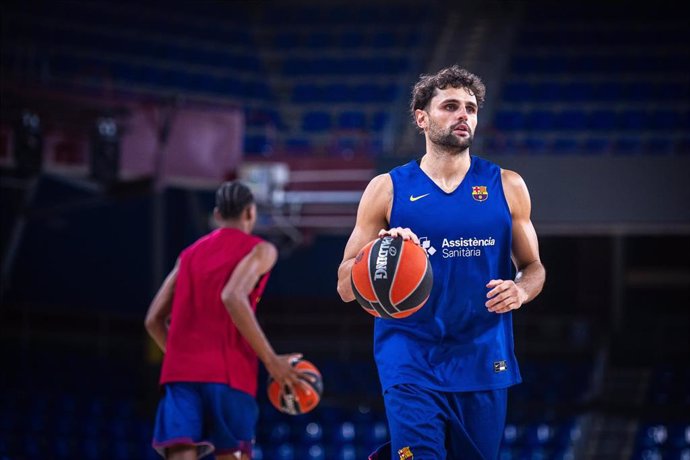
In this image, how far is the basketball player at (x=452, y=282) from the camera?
3861 mm

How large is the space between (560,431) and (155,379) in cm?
574

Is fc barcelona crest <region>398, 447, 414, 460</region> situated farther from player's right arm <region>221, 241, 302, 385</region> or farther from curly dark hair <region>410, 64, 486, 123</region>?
curly dark hair <region>410, 64, 486, 123</region>

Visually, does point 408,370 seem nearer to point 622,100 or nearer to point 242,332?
point 242,332

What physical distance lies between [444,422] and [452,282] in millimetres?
573

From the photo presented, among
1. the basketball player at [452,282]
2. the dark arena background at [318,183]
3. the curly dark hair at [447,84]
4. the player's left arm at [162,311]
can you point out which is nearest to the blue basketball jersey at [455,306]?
the basketball player at [452,282]

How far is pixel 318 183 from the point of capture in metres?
13.2

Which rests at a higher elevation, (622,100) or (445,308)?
(622,100)

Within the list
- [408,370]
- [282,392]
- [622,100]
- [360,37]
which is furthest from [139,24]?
[408,370]

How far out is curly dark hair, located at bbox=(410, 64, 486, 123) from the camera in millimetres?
4141

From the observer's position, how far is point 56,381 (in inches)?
546

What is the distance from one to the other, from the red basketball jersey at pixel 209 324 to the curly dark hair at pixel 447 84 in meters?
1.37

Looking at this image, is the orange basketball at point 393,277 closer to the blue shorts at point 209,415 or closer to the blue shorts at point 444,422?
the blue shorts at point 444,422

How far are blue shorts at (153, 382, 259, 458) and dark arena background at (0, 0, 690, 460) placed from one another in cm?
545

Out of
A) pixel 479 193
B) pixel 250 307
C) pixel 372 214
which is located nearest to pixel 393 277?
pixel 372 214
